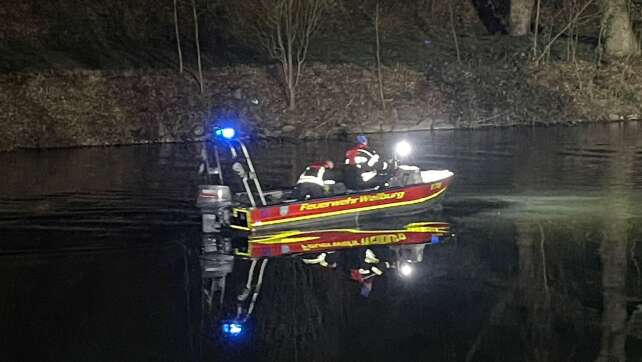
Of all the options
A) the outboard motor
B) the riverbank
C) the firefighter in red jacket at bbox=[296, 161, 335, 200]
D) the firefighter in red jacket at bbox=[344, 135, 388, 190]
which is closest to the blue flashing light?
the outboard motor

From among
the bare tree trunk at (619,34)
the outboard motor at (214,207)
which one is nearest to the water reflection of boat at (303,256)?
the outboard motor at (214,207)

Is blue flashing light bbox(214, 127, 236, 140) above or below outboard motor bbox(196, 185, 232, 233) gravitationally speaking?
above

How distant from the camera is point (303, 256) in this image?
1499cm

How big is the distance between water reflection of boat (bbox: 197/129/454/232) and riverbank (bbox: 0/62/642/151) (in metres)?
18.8

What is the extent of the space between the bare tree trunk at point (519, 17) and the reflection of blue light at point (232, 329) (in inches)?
1693

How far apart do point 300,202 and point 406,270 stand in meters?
3.98

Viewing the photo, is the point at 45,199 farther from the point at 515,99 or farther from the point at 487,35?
the point at 487,35

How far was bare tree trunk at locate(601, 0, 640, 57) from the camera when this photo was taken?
46.9 m

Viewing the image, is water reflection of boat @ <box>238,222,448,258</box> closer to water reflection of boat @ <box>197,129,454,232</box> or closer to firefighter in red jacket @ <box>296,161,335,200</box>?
water reflection of boat @ <box>197,129,454,232</box>

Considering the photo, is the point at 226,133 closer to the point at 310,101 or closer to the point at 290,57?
the point at 290,57

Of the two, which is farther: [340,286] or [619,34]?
[619,34]

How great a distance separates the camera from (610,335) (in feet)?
33.0

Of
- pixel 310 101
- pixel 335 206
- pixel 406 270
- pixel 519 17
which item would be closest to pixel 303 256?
pixel 406 270

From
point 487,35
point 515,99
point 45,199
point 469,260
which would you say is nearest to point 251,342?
point 469,260
